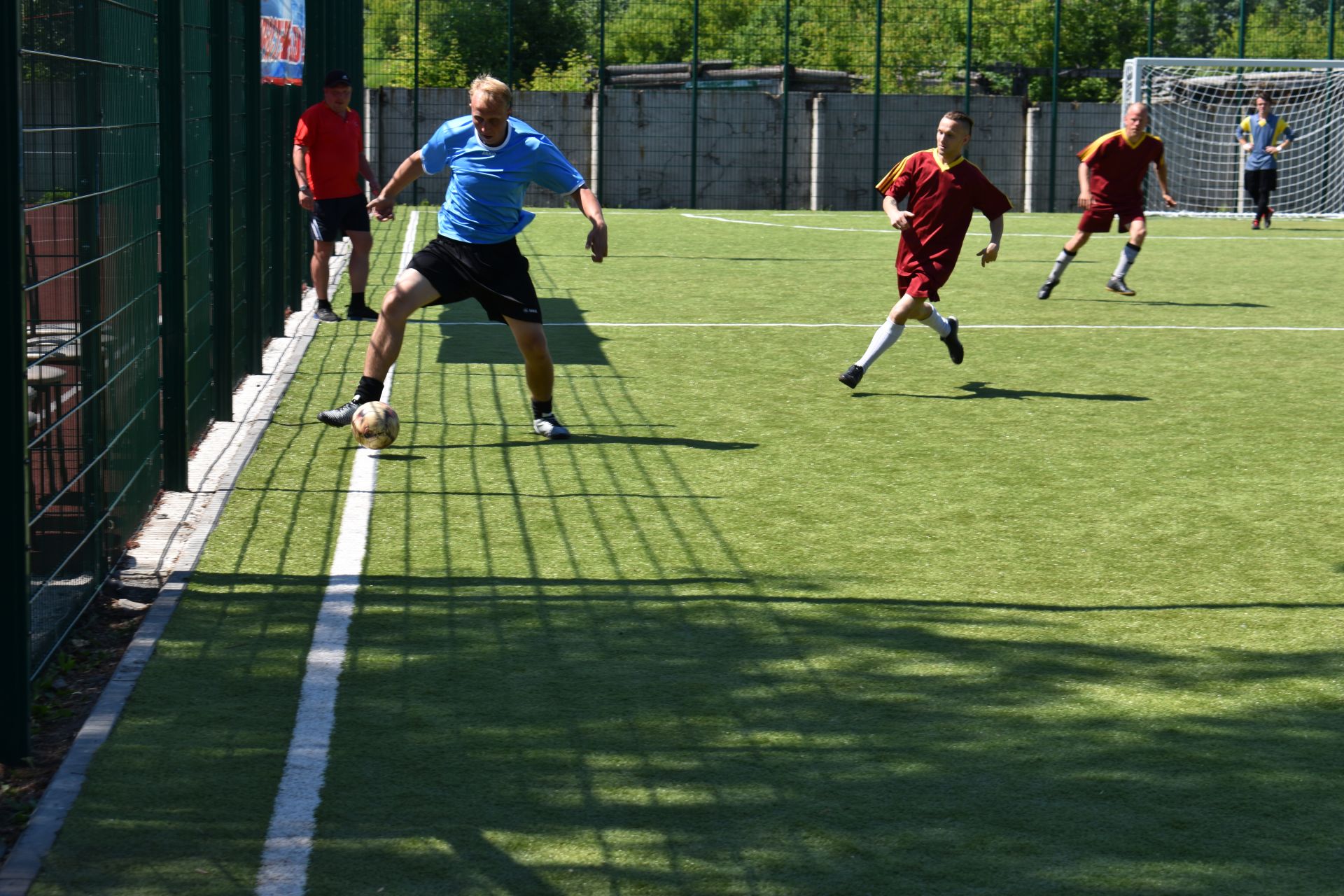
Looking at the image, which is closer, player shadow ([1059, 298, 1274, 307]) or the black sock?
the black sock

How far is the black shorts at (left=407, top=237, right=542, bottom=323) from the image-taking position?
858 cm

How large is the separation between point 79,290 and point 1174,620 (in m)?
3.77

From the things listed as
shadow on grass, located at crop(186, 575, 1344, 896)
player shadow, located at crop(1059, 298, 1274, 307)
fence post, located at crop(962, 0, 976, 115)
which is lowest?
shadow on grass, located at crop(186, 575, 1344, 896)

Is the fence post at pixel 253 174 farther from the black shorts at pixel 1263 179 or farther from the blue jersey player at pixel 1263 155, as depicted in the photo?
the black shorts at pixel 1263 179

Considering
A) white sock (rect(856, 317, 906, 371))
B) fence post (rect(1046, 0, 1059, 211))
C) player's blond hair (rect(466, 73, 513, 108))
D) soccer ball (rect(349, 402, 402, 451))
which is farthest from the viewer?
fence post (rect(1046, 0, 1059, 211))

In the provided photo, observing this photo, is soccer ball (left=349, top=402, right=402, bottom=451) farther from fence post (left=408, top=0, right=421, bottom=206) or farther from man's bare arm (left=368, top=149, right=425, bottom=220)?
fence post (left=408, top=0, right=421, bottom=206)

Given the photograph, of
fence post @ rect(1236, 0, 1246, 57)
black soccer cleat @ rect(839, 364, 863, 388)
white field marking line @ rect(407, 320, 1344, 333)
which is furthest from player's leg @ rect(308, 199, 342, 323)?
fence post @ rect(1236, 0, 1246, 57)

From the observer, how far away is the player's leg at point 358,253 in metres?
13.5

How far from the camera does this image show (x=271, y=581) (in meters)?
5.97

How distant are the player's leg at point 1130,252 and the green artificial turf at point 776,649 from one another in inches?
200

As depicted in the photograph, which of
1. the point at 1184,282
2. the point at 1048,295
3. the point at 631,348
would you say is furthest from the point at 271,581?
the point at 1184,282

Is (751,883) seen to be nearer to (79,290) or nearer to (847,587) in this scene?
(847,587)

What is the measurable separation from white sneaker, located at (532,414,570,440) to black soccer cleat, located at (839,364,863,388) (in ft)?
7.00

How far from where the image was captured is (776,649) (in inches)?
207
